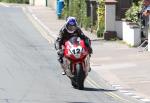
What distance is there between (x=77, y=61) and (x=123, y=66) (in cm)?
524

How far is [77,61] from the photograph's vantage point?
17109mm

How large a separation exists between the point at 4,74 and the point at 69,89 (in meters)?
3.04

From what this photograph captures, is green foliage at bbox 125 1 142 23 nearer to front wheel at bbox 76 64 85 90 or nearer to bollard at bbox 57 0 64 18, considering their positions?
front wheel at bbox 76 64 85 90

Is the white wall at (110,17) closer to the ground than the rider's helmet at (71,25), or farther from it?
closer to the ground

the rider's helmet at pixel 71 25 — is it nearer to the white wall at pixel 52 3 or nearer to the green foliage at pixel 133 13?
the green foliage at pixel 133 13

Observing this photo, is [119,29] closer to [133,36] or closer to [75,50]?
[133,36]

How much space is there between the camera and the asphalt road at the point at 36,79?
15398 millimetres

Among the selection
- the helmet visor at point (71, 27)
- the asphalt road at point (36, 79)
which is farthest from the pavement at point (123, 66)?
the helmet visor at point (71, 27)

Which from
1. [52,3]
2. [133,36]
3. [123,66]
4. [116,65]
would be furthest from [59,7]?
[123,66]

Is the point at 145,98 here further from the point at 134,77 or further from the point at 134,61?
the point at 134,61

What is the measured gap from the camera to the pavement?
17859 millimetres

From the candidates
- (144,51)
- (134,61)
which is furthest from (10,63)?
(144,51)

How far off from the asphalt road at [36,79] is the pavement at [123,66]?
0.46 m

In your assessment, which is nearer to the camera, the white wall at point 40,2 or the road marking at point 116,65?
the road marking at point 116,65
